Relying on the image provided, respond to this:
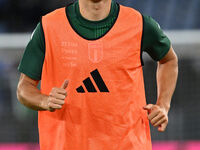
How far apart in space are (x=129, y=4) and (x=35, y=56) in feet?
11.1

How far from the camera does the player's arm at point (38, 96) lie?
1.61 m

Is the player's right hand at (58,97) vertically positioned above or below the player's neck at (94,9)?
below

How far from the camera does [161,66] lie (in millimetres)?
1947

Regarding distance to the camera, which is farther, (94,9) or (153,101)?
(153,101)

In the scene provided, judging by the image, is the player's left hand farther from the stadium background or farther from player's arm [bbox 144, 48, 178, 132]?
the stadium background

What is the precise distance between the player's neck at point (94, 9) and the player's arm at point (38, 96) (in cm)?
30

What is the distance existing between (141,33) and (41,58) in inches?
14.9

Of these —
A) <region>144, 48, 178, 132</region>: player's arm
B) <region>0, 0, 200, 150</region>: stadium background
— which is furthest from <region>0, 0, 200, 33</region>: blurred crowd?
<region>144, 48, 178, 132</region>: player's arm

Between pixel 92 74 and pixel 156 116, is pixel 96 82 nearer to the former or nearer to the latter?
pixel 92 74

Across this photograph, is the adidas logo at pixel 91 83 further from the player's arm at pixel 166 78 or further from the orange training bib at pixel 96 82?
the player's arm at pixel 166 78

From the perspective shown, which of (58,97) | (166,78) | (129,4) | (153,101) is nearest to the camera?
(58,97)

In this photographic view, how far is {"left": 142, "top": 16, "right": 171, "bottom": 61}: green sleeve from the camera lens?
1789mm

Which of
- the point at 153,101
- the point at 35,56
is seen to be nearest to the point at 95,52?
the point at 35,56

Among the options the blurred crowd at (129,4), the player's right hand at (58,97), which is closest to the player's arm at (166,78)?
the player's right hand at (58,97)
